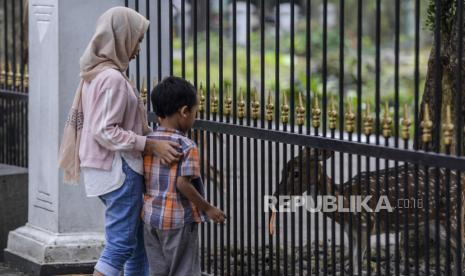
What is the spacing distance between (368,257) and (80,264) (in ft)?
8.36

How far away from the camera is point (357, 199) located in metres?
6.11

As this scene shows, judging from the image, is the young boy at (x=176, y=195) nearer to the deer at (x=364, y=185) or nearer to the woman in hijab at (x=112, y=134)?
the woman in hijab at (x=112, y=134)

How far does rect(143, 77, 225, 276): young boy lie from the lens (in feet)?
18.7

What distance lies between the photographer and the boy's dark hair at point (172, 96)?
226 inches

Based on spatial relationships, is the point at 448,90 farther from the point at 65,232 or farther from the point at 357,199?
the point at 65,232

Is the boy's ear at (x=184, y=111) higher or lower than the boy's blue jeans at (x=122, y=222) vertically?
higher

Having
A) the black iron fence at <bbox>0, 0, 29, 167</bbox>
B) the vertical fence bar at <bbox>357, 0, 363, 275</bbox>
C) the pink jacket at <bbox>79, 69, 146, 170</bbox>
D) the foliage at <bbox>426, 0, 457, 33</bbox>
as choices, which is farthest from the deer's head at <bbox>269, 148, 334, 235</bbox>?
the black iron fence at <bbox>0, 0, 29, 167</bbox>

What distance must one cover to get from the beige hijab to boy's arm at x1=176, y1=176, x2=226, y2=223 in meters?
0.61

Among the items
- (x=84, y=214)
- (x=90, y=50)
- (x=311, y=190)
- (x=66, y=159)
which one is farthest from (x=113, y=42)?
(x=84, y=214)

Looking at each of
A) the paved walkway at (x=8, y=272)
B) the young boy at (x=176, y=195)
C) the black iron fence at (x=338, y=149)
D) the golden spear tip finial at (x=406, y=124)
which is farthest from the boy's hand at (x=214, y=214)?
the paved walkway at (x=8, y=272)

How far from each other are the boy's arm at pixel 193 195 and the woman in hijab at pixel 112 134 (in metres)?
0.28

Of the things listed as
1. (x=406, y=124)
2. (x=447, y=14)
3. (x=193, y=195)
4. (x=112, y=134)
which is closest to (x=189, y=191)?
(x=193, y=195)

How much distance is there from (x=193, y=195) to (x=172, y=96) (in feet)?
1.63

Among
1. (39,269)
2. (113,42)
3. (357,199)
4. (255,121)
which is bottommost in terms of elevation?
(39,269)
